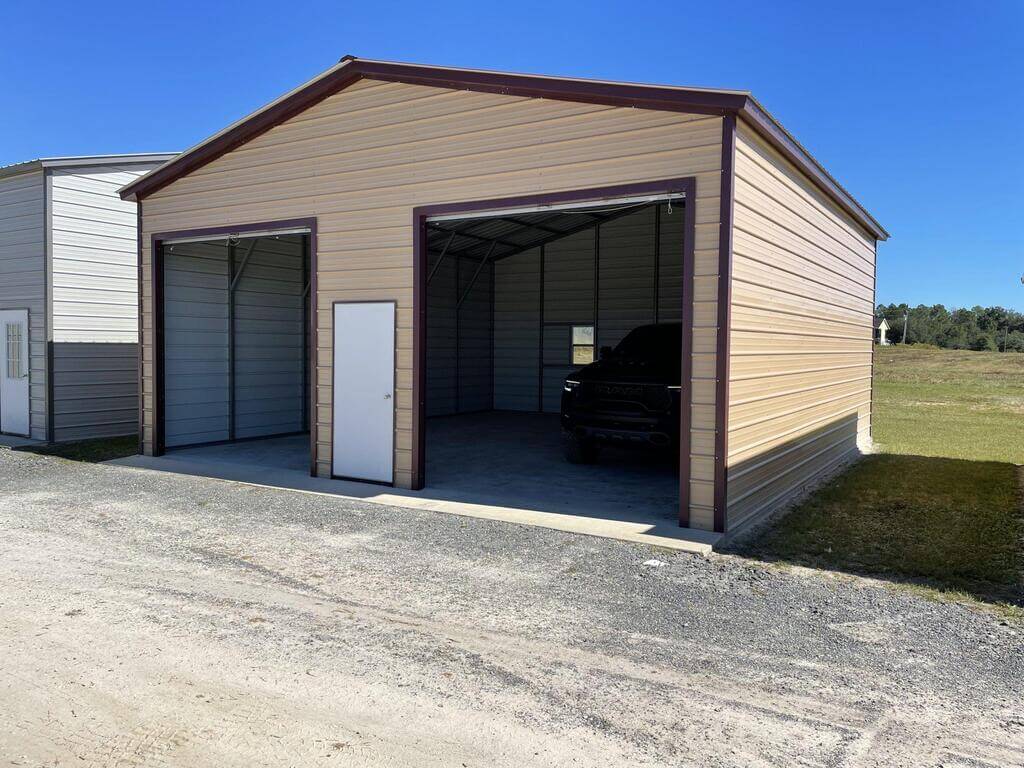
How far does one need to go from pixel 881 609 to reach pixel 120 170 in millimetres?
13017

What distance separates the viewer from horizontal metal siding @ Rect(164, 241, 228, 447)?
11008 mm

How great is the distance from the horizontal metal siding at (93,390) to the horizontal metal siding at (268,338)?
7.68 feet

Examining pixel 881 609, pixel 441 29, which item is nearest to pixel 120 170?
pixel 441 29

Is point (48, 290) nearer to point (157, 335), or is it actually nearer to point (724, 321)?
point (157, 335)

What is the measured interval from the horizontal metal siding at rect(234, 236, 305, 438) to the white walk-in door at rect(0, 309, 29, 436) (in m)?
3.57

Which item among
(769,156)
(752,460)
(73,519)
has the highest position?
(769,156)

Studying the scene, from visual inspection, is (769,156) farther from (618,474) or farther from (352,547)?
(352,547)

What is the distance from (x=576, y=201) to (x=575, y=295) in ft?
34.8

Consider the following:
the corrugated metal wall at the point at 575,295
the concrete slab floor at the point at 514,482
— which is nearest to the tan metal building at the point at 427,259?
the concrete slab floor at the point at 514,482

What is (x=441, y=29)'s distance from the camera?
11.2 meters

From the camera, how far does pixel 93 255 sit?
12.4 metres

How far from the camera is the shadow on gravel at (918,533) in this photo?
5383mm

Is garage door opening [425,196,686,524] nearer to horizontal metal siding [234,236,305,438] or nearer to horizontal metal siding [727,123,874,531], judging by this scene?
horizontal metal siding [727,123,874,531]

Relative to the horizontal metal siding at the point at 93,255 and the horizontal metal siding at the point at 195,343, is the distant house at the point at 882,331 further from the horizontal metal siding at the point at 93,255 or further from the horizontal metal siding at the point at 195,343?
the horizontal metal siding at the point at 93,255
